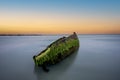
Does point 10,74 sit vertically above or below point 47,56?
below

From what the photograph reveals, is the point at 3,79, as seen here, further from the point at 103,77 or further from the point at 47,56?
the point at 103,77

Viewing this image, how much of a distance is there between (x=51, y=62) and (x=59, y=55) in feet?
4.69

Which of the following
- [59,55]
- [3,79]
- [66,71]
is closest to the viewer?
[3,79]

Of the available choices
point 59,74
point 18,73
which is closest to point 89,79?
point 59,74

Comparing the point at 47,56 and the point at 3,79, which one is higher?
the point at 47,56

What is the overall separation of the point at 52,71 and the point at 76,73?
62.0 inches

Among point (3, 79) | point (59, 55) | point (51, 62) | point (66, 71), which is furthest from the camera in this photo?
point (59, 55)

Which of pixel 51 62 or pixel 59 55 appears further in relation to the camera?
pixel 59 55

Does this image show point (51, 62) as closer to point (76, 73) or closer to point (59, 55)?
point (59, 55)

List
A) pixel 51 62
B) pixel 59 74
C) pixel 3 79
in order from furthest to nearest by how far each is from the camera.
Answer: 1. pixel 51 62
2. pixel 59 74
3. pixel 3 79

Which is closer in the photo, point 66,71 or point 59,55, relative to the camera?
point 66,71

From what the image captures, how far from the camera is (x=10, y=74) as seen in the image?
35.4ft

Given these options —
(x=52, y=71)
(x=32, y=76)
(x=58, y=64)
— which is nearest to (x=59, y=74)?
(x=52, y=71)

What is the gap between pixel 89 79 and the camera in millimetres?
9742
